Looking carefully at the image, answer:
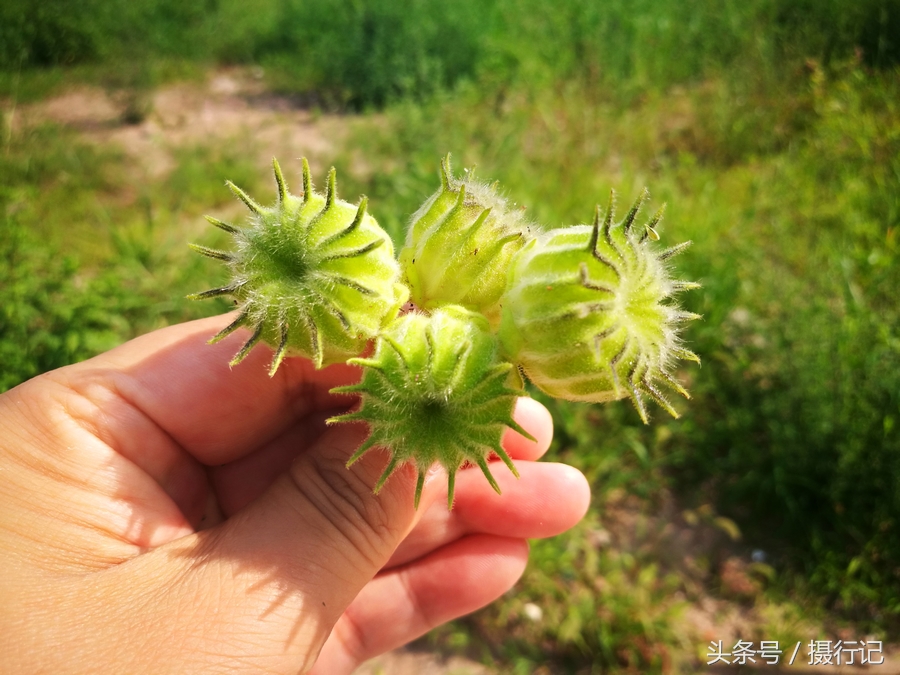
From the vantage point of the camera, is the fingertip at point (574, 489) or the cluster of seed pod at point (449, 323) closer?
the cluster of seed pod at point (449, 323)

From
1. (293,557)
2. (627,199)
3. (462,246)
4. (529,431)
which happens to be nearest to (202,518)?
(293,557)

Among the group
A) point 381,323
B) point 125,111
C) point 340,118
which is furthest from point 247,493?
point 125,111

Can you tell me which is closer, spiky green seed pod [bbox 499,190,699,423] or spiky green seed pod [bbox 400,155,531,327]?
spiky green seed pod [bbox 499,190,699,423]

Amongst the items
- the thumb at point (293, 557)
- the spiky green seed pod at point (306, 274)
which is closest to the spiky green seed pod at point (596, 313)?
the spiky green seed pod at point (306, 274)

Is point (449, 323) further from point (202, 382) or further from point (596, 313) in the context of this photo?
point (202, 382)

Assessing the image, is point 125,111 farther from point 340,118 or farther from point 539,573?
point 539,573

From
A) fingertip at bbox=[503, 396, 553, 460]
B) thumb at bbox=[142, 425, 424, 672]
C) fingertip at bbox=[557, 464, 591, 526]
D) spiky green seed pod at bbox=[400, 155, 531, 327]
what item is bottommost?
fingertip at bbox=[557, 464, 591, 526]

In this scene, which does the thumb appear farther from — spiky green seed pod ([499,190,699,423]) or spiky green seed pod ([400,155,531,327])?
spiky green seed pod ([499,190,699,423])

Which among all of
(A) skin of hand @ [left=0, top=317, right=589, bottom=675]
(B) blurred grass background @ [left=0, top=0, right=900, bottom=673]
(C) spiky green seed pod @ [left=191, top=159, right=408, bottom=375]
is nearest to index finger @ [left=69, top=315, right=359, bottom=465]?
(A) skin of hand @ [left=0, top=317, right=589, bottom=675]

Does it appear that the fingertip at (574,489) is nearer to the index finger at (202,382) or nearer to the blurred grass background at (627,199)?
the blurred grass background at (627,199)
